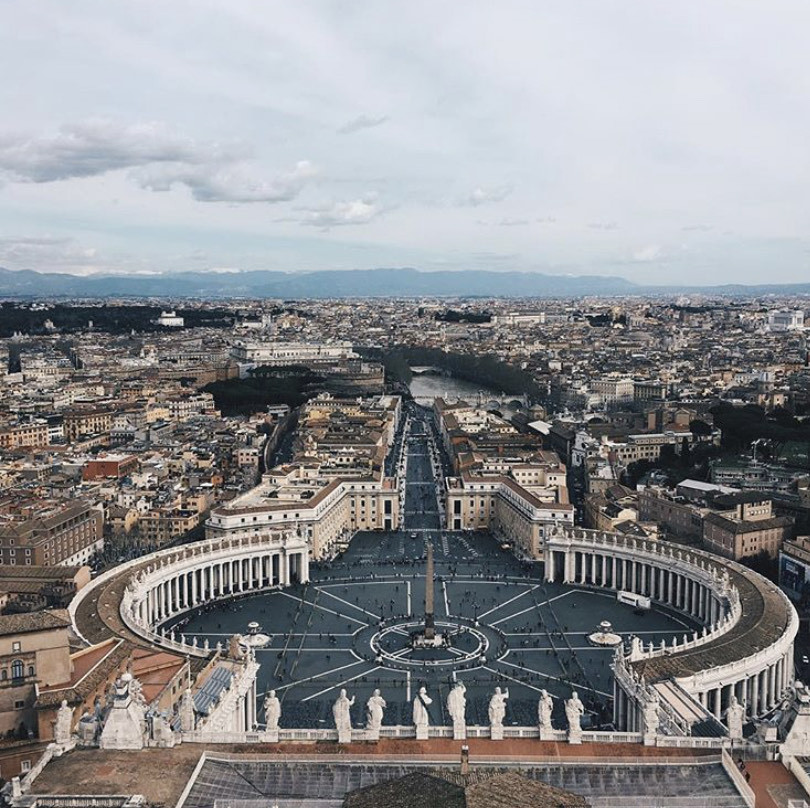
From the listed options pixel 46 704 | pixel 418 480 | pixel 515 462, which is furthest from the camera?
pixel 418 480

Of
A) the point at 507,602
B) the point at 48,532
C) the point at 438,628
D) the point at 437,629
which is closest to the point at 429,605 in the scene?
the point at 437,629

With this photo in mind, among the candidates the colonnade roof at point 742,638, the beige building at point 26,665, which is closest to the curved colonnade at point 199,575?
Result: the beige building at point 26,665

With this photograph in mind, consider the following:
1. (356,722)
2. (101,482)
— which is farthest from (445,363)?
(356,722)

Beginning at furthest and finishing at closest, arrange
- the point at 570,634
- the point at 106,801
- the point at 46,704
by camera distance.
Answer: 1. the point at 570,634
2. the point at 46,704
3. the point at 106,801

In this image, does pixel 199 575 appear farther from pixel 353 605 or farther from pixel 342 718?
pixel 342 718

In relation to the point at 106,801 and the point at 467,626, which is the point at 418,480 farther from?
the point at 106,801
